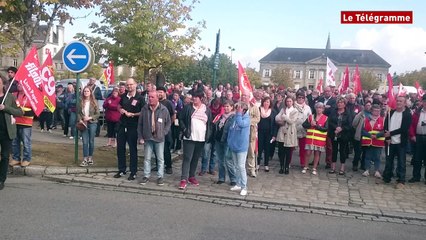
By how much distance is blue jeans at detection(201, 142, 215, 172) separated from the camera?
9.28m

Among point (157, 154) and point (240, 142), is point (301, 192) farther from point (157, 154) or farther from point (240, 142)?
point (157, 154)

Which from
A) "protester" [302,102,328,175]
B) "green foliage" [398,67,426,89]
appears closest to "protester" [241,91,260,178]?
"protester" [302,102,328,175]

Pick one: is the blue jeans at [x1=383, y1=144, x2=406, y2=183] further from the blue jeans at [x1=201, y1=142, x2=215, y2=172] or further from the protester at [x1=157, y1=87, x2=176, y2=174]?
the protester at [x1=157, y1=87, x2=176, y2=174]

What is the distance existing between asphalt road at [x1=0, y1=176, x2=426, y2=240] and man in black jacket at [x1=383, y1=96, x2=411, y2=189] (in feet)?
9.87

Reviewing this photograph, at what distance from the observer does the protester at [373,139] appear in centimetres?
998

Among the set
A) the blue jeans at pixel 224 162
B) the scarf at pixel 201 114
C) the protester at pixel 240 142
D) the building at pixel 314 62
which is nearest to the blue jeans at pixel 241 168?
the protester at pixel 240 142

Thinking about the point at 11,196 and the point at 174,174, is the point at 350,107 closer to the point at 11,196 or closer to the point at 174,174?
the point at 174,174

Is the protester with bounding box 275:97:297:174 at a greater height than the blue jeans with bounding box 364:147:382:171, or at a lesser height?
greater

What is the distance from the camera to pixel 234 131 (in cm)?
792

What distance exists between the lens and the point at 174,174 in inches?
363

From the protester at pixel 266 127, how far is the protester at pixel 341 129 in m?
1.59

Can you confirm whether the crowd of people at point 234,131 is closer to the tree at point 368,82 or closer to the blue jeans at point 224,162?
the blue jeans at point 224,162

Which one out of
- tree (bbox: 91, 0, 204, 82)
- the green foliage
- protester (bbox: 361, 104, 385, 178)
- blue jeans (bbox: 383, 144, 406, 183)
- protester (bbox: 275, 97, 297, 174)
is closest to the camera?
blue jeans (bbox: 383, 144, 406, 183)

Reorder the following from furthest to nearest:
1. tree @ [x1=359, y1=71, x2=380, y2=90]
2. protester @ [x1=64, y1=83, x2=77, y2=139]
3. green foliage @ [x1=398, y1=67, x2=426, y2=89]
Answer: tree @ [x1=359, y1=71, x2=380, y2=90]
green foliage @ [x1=398, y1=67, x2=426, y2=89]
protester @ [x1=64, y1=83, x2=77, y2=139]
